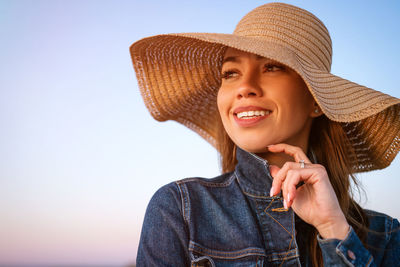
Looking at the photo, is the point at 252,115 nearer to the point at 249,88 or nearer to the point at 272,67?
the point at 249,88

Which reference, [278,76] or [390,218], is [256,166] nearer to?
[278,76]

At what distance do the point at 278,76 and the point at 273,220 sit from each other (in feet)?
2.20

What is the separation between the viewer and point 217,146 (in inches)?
104

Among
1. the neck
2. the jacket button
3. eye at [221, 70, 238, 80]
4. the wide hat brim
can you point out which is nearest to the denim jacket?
the jacket button

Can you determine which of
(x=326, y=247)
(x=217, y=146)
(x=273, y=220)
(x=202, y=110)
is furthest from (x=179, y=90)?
(x=326, y=247)

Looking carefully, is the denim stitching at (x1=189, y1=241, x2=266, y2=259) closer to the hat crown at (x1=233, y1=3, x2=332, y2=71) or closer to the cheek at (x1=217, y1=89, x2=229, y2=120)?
the cheek at (x1=217, y1=89, x2=229, y2=120)

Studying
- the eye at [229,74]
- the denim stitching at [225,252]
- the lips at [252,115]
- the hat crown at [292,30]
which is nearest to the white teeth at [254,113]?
the lips at [252,115]

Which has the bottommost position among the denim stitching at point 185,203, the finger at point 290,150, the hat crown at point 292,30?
the denim stitching at point 185,203

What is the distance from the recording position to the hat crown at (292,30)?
6.73 ft

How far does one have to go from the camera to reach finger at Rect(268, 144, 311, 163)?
1844 millimetres

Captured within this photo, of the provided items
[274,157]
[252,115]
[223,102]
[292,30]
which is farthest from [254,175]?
[292,30]

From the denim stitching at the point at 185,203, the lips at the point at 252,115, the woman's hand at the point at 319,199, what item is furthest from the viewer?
the lips at the point at 252,115

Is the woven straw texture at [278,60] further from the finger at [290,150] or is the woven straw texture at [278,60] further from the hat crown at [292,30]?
the finger at [290,150]

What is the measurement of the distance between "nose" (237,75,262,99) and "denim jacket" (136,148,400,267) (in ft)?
0.94
